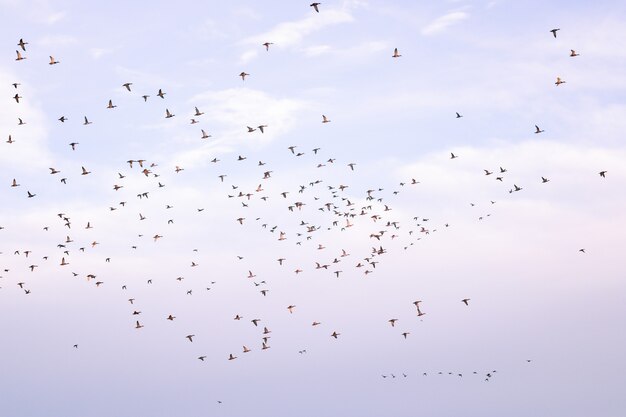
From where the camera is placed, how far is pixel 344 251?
8119 cm

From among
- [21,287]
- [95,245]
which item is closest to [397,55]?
[95,245]

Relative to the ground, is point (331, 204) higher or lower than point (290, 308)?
higher

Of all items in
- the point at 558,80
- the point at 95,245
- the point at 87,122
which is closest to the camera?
the point at 558,80

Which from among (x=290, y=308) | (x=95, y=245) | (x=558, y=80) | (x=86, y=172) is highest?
(x=558, y=80)

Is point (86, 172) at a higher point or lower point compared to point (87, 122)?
lower

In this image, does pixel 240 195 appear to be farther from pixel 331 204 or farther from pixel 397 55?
pixel 397 55

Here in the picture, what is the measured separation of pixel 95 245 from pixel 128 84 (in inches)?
716

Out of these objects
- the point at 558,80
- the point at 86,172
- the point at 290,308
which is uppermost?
the point at 558,80

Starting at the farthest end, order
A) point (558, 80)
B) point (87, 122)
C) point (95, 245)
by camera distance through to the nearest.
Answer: point (95, 245) < point (87, 122) < point (558, 80)

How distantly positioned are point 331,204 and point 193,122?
17801mm

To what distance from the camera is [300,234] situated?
84.1 meters

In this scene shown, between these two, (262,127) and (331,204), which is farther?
(331,204)

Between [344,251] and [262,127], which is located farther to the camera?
[344,251]

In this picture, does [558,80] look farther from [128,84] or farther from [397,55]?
[128,84]
